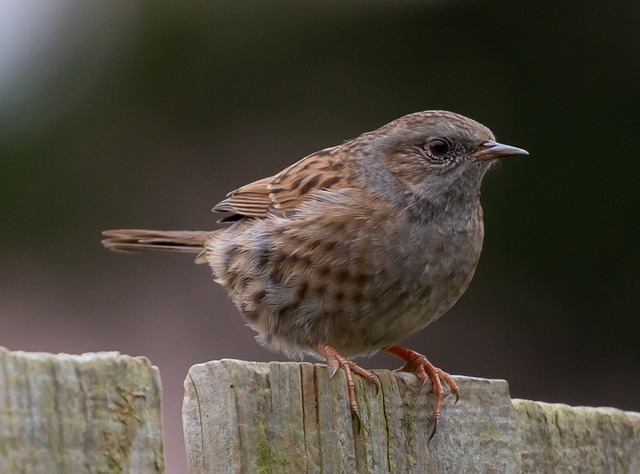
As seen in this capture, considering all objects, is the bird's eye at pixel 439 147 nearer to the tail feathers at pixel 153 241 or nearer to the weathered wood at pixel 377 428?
the tail feathers at pixel 153 241

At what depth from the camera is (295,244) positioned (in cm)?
397

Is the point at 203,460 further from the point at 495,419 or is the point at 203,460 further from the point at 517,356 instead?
the point at 517,356

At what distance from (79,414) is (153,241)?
3132 millimetres

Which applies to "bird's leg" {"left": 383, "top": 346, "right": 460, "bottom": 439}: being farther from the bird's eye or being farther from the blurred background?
the blurred background

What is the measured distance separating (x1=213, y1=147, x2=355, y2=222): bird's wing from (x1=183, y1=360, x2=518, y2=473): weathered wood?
65.3 inches

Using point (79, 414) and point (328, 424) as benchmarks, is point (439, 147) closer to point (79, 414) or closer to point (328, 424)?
point (328, 424)

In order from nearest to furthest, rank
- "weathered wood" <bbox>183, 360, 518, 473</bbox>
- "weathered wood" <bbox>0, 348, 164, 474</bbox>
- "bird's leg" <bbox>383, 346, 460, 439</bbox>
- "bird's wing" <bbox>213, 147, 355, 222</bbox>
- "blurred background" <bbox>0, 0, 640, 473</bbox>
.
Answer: "weathered wood" <bbox>0, 348, 164, 474</bbox> → "weathered wood" <bbox>183, 360, 518, 473</bbox> → "bird's leg" <bbox>383, 346, 460, 439</bbox> → "bird's wing" <bbox>213, 147, 355, 222</bbox> → "blurred background" <bbox>0, 0, 640, 473</bbox>

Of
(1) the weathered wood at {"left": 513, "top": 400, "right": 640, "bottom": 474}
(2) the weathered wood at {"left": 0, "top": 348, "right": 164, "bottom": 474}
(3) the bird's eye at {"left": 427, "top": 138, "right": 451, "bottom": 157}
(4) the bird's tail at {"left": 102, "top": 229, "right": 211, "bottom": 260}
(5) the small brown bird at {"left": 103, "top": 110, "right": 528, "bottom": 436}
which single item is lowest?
(1) the weathered wood at {"left": 513, "top": 400, "right": 640, "bottom": 474}

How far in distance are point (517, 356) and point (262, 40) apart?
2.71 m

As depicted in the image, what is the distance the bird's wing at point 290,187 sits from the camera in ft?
14.1

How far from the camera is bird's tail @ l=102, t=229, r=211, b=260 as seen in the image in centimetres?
503

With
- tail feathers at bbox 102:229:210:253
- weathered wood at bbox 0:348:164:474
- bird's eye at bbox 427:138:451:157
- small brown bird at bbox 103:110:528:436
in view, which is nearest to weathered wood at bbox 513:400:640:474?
small brown bird at bbox 103:110:528:436

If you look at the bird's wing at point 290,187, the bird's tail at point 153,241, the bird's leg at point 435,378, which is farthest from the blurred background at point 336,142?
the bird's leg at point 435,378

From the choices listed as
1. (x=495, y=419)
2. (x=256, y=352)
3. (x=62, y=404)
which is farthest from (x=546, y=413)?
(x=256, y=352)
